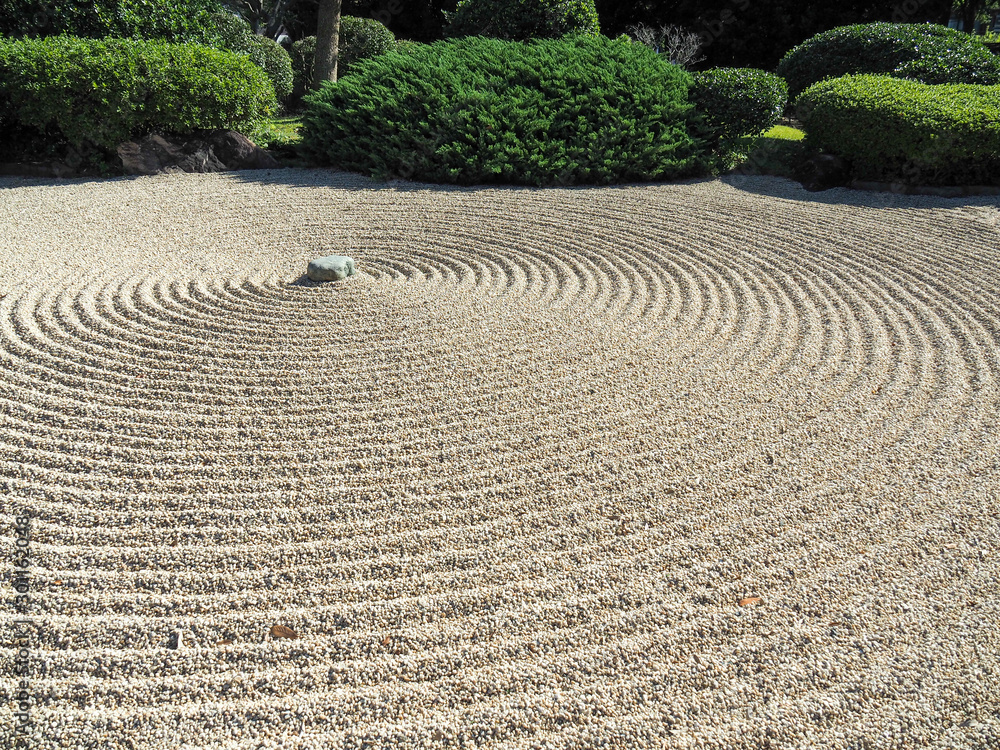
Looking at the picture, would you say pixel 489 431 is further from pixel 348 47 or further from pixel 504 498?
pixel 348 47

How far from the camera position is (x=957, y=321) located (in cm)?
577

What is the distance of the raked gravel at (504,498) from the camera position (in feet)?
8.64

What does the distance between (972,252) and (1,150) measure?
12.3 metres

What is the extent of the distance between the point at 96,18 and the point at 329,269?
8.00m

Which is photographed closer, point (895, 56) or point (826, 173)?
point (826, 173)

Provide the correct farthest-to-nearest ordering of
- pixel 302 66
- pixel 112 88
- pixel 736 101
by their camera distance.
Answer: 1. pixel 302 66
2. pixel 736 101
3. pixel 112 88

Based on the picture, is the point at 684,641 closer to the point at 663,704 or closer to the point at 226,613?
the point at 663,704

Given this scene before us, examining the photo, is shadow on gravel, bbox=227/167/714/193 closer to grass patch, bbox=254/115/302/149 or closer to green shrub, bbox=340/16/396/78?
grass patch, bbox=254/115/302/149

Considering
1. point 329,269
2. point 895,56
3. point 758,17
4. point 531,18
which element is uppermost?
point 758,17

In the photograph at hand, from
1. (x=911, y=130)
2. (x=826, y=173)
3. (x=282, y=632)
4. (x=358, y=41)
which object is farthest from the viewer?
(x=358, y=41)


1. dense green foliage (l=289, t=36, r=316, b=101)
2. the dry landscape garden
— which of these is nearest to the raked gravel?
the dry landscape garden

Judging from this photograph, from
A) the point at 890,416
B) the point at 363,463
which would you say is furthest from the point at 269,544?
the point at 890,416

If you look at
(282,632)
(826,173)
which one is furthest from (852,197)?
(282,632)

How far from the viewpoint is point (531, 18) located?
13.3 metres
